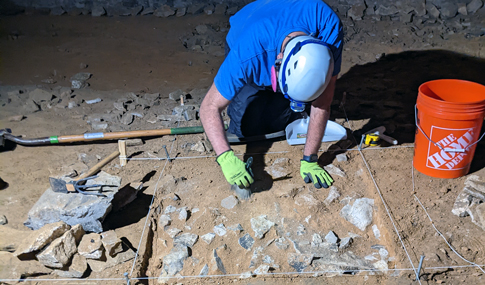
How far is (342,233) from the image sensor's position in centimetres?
289

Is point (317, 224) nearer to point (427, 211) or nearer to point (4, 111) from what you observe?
point (427, 211)

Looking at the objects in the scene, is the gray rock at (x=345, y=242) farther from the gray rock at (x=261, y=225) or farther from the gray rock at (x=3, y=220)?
the gray rock at (x=3, y=220)

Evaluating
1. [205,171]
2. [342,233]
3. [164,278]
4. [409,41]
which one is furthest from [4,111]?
[409,41]

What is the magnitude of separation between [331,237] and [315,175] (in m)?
0.63

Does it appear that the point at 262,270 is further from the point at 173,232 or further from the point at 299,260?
the point at 173,232

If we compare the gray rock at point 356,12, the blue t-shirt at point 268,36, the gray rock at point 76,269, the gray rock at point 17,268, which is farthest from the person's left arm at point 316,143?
the gray rock at point 356,12

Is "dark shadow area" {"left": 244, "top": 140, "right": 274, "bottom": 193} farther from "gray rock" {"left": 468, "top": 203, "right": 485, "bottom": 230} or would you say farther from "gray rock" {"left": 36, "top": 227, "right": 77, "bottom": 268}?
"gray rock" {"left": 468, "top": 203, "right": 485, "bottom": 230}

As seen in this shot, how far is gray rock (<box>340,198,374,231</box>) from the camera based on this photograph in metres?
2.95

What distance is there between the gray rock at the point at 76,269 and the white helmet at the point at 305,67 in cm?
188

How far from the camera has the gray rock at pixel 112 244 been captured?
2.69 m

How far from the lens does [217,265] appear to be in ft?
8.68

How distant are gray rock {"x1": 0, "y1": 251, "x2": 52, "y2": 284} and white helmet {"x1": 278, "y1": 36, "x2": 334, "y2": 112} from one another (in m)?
2.16

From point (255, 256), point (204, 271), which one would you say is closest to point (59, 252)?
point (204, 271)

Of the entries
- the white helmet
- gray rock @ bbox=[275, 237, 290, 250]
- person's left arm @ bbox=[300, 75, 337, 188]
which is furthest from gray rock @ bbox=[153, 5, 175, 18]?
gray rock @ bbox=[275, 237, 290, 250]
